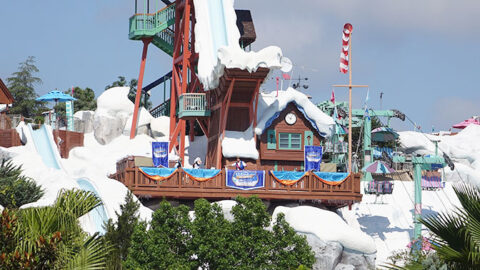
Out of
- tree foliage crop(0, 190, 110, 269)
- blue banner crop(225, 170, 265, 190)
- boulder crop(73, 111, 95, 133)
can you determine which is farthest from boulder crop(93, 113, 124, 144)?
tree foliage crop(0, 190, 110, 269)

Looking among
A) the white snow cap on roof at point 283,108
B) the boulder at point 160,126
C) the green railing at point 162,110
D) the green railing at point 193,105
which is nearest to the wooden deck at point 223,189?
the white snow cap on roof at point 283,108

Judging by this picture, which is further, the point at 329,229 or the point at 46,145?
the point at 46,145

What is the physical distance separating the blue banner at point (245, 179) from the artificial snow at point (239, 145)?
11.0 feet

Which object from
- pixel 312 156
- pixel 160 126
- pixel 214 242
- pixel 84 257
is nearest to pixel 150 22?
pixel 160 126

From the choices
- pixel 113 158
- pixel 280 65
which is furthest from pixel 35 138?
pixel 280 65

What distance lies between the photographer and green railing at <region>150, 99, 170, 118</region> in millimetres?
53344

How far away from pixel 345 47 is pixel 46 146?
14782 millimetres

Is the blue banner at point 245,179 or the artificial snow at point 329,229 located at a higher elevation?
the blue banner at point 245,179

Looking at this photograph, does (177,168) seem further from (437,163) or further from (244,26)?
(244,26)

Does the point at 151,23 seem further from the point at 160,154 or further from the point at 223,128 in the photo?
the point at 160,154

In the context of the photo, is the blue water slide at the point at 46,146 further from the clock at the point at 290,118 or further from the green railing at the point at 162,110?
the clock at the point at 290,118

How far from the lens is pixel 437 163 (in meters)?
43.8

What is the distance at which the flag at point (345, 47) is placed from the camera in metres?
43.9

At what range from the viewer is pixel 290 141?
42312 mm
